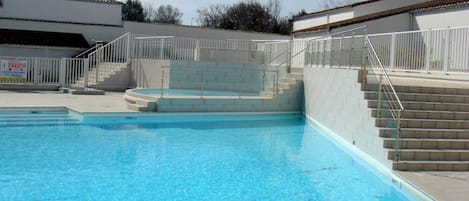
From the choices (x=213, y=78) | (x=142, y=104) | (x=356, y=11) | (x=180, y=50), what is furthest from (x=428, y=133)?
(x=356, y=11)

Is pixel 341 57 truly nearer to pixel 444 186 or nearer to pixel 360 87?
pixel 360 87

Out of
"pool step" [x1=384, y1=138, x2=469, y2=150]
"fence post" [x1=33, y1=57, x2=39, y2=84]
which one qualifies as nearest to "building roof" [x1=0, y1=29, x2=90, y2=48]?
"fence post" [x1=33, y1=57, x2=39, y2=84]

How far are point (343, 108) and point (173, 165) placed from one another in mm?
5548

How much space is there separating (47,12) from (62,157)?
76.0 ft

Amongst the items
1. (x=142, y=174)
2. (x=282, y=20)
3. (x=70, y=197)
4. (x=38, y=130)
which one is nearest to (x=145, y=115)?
(x=38, y=130)

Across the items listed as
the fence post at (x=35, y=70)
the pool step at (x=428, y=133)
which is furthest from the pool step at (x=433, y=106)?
the fence post at (x=35, y=70)

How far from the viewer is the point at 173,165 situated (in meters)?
9.45

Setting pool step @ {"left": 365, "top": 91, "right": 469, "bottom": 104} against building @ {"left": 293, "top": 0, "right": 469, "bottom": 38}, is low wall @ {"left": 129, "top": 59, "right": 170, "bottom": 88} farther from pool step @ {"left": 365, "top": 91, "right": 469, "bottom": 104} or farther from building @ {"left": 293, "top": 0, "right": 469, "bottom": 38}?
pool step @ {"left": 365, "top": 91, "right": 469, "bottom": 104}

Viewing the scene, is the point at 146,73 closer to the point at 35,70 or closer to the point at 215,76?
the point at 215,76

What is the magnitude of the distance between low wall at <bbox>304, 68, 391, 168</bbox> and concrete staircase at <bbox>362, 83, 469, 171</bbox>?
24 centimetres

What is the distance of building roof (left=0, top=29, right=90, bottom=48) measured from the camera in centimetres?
2717

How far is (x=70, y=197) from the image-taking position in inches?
275

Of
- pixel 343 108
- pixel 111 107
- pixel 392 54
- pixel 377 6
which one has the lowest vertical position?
pixel 111 107

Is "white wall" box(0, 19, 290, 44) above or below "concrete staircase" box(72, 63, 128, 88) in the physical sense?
above
